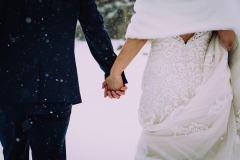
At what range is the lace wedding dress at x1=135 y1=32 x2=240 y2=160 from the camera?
67.3 inches

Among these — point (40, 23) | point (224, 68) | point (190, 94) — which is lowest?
point (190, 94)

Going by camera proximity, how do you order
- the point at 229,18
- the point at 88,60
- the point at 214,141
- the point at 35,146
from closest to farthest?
the point at 229,18
the point at 214,141
the point at 35,146
the point at 88,60

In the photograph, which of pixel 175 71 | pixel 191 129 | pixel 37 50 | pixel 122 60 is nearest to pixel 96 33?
pixel 122 60

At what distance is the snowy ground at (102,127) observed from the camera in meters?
2.99

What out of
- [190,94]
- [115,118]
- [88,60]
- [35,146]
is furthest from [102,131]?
[88,60]

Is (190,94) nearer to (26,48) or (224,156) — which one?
(224,156)

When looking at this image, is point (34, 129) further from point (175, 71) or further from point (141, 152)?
point (175, 71)

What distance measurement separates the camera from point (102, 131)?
354cm

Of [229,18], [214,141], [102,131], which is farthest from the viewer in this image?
[102,131]

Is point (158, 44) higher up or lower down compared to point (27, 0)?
lower down

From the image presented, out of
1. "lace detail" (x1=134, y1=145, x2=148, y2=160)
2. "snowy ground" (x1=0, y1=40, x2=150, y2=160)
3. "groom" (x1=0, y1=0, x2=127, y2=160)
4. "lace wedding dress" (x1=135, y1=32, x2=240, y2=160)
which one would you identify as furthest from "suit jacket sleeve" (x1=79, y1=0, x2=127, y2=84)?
"snowy ground" (x1=0, y1=40, x2=150, y2=160)

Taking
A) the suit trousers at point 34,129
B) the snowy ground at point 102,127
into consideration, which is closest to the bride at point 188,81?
the suit trousers at point 34,129

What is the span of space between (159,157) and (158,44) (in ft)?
2.08

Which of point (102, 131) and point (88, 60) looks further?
point (88, 60)
